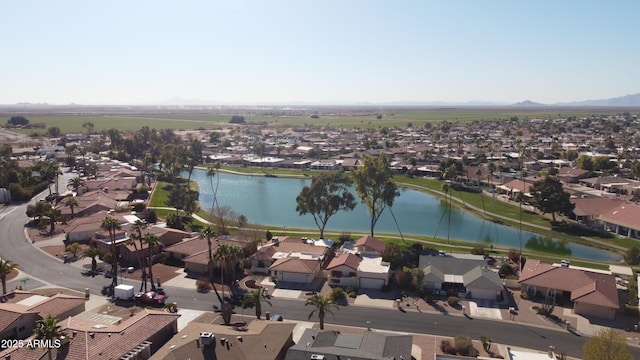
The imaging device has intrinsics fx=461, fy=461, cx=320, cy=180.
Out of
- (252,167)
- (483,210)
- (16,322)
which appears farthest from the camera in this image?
(252,167)

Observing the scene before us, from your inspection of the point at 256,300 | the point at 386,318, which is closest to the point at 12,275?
the point at 256,300

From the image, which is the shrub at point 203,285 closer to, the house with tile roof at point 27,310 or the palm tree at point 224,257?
the palm tree at point 224,257

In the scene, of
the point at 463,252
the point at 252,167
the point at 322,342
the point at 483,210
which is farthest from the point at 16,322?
the point at 252,167

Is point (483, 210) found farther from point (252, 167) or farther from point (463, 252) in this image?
point (252, 167)

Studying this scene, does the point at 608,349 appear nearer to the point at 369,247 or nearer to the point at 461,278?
the point at 461,278

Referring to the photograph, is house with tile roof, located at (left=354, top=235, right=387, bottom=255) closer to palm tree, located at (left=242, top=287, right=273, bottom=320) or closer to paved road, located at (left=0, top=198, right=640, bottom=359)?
paved road, located at (left=0, top=198, right=640, bottom=359)

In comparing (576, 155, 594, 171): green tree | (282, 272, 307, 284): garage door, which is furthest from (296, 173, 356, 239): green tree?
(576, 155, 594, 171): green tree
